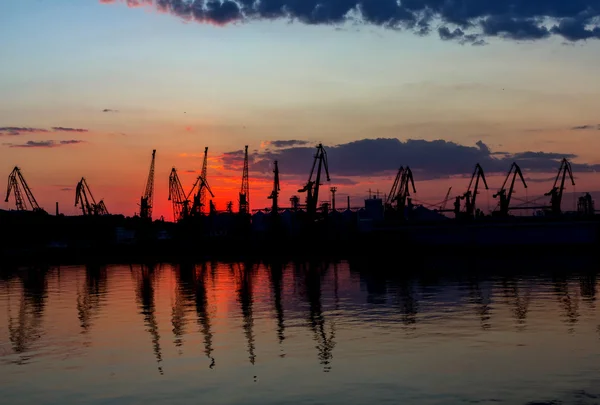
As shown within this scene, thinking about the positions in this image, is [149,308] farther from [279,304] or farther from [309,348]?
[309,348]

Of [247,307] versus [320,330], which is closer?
[320,330]

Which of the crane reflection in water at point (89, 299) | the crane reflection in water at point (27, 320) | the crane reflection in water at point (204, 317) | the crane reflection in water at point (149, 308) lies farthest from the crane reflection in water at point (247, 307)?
the crane reflection in water at point (27, 320)

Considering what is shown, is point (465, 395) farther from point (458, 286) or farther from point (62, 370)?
point (458, 286)

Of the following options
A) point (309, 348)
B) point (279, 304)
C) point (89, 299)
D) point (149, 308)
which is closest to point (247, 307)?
point (279, 304)

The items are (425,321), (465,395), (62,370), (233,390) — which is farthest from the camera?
(425,321)

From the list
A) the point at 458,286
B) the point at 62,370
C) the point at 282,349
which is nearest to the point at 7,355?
the point at 62,370

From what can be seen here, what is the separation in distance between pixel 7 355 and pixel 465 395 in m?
24.6

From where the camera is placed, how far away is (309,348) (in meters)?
39.9

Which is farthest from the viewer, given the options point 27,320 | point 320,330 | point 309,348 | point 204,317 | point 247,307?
point 247,307

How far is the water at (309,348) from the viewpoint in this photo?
30.0 meters

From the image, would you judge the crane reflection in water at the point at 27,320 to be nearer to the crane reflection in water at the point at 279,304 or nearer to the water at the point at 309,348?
the water at the point at 309,348

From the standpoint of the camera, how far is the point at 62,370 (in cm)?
3609

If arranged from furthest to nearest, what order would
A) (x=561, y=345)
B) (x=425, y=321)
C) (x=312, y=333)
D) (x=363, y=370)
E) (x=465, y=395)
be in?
(x=425, y=321) < (x=312, y=333) < (x=561, y=345) < (x=363, y=370) < (x=465, y=395)

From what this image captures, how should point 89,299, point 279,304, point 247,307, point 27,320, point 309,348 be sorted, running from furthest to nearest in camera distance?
point 89,299
point 279,304
point 247,307
point 27,320
point 309,348
